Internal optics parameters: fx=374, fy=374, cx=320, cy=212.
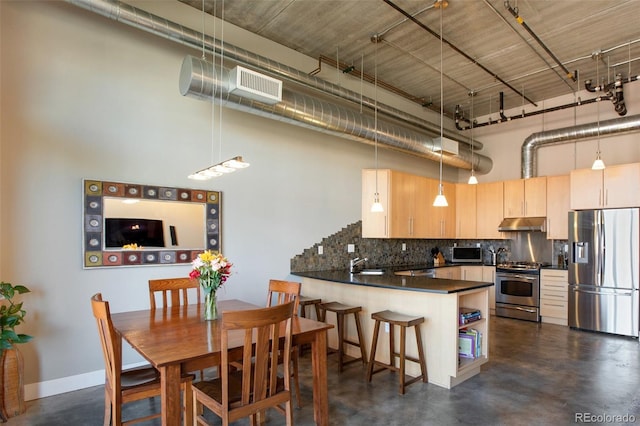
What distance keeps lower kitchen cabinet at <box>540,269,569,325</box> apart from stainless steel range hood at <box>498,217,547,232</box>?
28.5 inches

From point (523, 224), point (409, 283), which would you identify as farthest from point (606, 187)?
point (409, 283)

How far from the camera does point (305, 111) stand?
4.17 meters

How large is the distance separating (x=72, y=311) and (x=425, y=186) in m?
5.14

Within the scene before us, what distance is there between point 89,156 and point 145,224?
781 millimetres

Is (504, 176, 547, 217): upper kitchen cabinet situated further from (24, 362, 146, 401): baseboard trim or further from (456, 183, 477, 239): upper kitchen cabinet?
(24, 362, 146, 401): baseboard trim

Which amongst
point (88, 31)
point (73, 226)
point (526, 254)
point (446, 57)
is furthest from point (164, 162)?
point (526, 254)

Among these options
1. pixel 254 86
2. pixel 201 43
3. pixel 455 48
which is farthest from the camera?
pixel 455 48

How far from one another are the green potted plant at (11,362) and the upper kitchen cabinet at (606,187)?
6768 millimetres

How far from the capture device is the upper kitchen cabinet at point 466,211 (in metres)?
7.00

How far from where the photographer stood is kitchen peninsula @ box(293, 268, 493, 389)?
3389mm

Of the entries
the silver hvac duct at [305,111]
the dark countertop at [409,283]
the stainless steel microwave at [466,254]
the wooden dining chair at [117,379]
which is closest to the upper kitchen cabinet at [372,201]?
the silver hvac duct at [305,111]

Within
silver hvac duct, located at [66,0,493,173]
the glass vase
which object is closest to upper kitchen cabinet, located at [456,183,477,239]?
silver hvac duct, located at [66,0,493,173]

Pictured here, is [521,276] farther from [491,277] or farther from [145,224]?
[145,224]

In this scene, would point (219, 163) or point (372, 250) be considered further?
point (372, 250)
